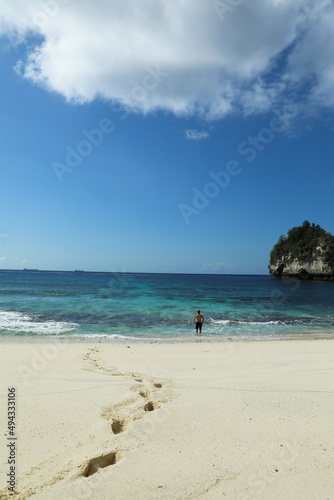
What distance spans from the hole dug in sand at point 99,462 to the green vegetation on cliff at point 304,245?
109m

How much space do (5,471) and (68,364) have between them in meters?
5.75

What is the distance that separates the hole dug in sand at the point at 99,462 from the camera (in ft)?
12.0

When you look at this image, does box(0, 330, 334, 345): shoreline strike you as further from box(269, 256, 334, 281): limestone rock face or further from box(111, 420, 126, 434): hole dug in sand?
box(269, 256, 334, 281): limestone rock face

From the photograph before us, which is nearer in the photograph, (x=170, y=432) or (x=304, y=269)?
(x=170, y=432)

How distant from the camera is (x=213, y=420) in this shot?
16.1 ft

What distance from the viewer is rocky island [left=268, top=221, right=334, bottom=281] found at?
319 feet

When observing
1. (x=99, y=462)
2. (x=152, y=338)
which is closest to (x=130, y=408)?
(x=99, y=462)

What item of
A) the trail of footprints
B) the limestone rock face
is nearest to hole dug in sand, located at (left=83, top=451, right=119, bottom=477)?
the trail of footprints

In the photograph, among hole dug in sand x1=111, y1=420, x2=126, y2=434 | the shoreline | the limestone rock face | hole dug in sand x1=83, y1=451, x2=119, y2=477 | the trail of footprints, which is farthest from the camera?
the limestone rock face

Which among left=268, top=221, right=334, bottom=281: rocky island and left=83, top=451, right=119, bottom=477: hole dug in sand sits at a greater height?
left=268, top=221, right=334, bottom=281: rocky island

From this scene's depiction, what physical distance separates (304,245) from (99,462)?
116 m

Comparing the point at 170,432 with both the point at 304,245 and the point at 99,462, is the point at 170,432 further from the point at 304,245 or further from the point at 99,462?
the point at 304,245

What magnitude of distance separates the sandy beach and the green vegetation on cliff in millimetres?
102791

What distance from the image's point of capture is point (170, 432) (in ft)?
14.9
